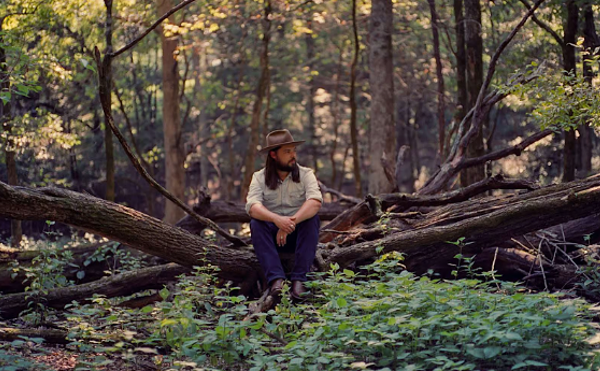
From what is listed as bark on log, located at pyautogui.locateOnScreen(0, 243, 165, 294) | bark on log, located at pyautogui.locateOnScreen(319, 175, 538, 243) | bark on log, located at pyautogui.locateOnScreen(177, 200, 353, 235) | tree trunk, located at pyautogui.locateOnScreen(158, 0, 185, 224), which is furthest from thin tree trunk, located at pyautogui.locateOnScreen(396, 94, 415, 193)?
bark on log, located at pyautogui.locateOnScreen(0, 243, 165, 294)

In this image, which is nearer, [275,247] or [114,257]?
[275,247]

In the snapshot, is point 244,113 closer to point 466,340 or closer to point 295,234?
point 295,234

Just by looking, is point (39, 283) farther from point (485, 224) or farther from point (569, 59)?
point (569, 59)

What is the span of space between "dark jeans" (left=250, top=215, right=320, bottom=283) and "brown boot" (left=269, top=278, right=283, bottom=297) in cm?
4

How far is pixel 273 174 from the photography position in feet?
25.1

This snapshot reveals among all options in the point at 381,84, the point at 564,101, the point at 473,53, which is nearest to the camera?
the point at 564,101

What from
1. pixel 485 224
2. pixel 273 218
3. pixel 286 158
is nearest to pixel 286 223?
pixel 273 218

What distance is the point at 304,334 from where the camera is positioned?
18.0 ft

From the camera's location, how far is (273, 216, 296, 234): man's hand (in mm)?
7156

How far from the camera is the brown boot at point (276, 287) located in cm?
678

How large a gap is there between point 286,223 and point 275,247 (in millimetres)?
417

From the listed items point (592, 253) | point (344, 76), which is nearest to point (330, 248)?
point (592, 253)

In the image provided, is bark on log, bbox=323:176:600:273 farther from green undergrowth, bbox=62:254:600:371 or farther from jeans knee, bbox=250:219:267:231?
green undergrowth, bbox=62:254:600:371

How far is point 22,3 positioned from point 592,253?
34.5 ft
